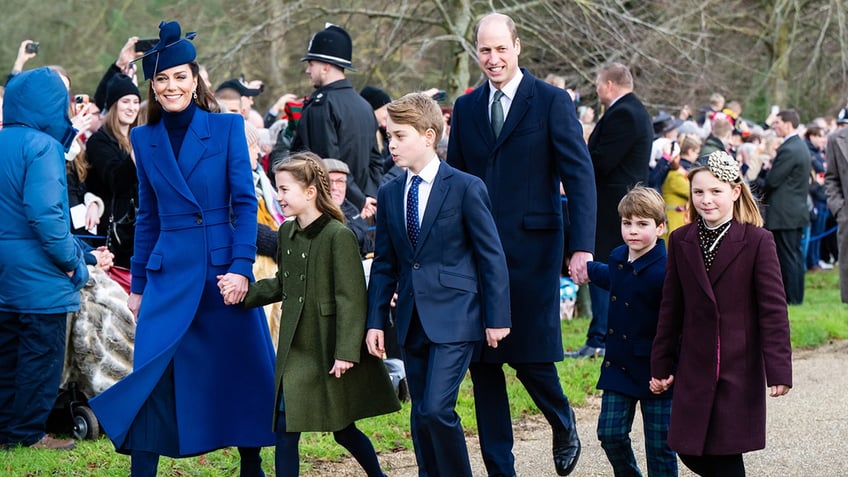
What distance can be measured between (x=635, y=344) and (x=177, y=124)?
2299 millimetres

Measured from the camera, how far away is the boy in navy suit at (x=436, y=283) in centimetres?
512

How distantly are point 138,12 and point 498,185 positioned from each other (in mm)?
13934

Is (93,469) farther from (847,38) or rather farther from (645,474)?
(847,38)

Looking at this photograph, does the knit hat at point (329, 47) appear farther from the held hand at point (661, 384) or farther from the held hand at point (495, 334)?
the held hand at point (661, 384)

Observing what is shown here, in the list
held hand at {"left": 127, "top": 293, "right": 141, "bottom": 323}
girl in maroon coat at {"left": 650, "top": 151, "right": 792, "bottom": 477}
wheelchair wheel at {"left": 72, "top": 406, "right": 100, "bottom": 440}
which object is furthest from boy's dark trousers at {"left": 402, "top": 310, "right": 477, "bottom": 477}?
wheelchair wheel at {"left": 72, "top": 406, "right": 100, "bottom": 440}

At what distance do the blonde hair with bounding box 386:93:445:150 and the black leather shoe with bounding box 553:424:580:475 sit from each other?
1689 mm

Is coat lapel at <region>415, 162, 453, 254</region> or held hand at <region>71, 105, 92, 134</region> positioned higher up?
held hand at <region>71, 105, 92, 134</region>

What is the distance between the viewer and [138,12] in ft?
60.8

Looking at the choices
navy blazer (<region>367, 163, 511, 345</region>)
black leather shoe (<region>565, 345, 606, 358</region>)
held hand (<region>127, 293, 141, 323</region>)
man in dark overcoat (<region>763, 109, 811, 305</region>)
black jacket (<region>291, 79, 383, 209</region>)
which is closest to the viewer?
navy blazer (<region>367, 163, 511, 345</region>)

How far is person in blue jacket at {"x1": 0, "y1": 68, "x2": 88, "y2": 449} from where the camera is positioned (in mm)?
6543

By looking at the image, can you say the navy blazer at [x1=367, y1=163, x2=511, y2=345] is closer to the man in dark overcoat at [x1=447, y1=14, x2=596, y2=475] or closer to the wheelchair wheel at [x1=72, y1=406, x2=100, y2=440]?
the man in dark overcoat at [x1=447, y1=14, x2=596, y2=475]

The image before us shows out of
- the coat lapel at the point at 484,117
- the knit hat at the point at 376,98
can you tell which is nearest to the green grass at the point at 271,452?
the coat lapel at the point at 484,117

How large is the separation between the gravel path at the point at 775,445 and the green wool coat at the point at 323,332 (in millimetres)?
1139

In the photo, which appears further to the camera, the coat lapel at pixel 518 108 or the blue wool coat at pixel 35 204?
the blue wool coat at pixel 35 204
